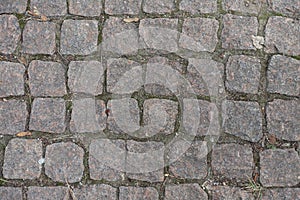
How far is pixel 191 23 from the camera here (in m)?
3.54

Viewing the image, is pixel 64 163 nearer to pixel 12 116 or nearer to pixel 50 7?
pixel 12 116

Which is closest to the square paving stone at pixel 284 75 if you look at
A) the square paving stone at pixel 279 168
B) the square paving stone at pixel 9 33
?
the square paving stone at pixel 279 168

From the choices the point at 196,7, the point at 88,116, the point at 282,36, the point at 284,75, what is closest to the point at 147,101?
the point at 88,116

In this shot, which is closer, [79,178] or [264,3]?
[79,178]

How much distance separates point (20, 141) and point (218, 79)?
159 cm

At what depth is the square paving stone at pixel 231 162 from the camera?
3387 millimetres

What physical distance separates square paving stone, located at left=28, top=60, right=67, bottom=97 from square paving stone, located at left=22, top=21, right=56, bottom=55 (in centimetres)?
10

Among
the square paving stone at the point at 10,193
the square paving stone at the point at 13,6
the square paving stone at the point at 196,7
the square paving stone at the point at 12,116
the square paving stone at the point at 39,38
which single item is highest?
the square paving stone at the point at 196,7

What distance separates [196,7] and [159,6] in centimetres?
30

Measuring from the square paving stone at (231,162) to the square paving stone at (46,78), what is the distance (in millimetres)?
1276

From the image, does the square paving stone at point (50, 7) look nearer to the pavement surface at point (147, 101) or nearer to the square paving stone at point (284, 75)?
the pavement surface at point (147, 101)

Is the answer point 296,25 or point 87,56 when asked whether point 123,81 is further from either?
point 296,25

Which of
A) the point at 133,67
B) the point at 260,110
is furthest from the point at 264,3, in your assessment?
the point at 133,67

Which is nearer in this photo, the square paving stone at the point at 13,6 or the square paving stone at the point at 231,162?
the square paving stone at the point at 231,162
